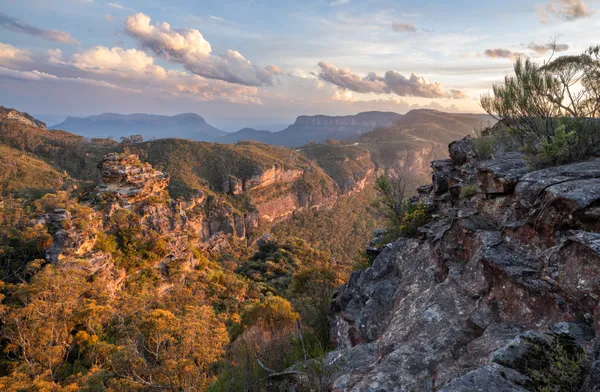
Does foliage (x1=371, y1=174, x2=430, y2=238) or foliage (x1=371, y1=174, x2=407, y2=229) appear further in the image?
foliage (x1=371, y1=174, x2=407, y2=229)

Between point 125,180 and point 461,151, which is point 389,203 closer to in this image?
point 461,151

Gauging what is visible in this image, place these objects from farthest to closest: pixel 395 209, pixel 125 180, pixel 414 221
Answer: pixel 125 180
pixel 395 209
pixel 414 221

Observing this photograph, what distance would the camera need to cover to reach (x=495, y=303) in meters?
6.16

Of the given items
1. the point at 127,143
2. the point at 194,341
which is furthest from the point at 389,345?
the point at 127,143

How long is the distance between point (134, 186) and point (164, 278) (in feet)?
40.9

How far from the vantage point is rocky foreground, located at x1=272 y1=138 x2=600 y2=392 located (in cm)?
Result: 416

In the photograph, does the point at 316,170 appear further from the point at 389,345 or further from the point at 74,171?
the point at 389,345

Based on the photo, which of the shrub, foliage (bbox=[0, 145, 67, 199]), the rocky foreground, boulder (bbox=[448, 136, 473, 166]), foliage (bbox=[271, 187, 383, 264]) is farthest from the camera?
foliage (bbox=[271, 187, 383, 264])

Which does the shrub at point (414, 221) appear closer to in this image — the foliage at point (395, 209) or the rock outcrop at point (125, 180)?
the foliage at point (395, 209)

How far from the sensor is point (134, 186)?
1435 inches

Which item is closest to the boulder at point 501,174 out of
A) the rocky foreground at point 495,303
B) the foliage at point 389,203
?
the rocky foreground at point 495,303

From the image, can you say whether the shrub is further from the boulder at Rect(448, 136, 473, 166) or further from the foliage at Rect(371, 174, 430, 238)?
the boulder at Rect(448, 136, 473, 166)

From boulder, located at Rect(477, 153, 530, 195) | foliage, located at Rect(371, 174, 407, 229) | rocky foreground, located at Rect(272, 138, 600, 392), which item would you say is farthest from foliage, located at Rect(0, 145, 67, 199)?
boulder, located at Rect(477, 153, 530, 195)

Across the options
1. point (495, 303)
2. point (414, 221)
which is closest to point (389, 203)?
point (414, 221)
